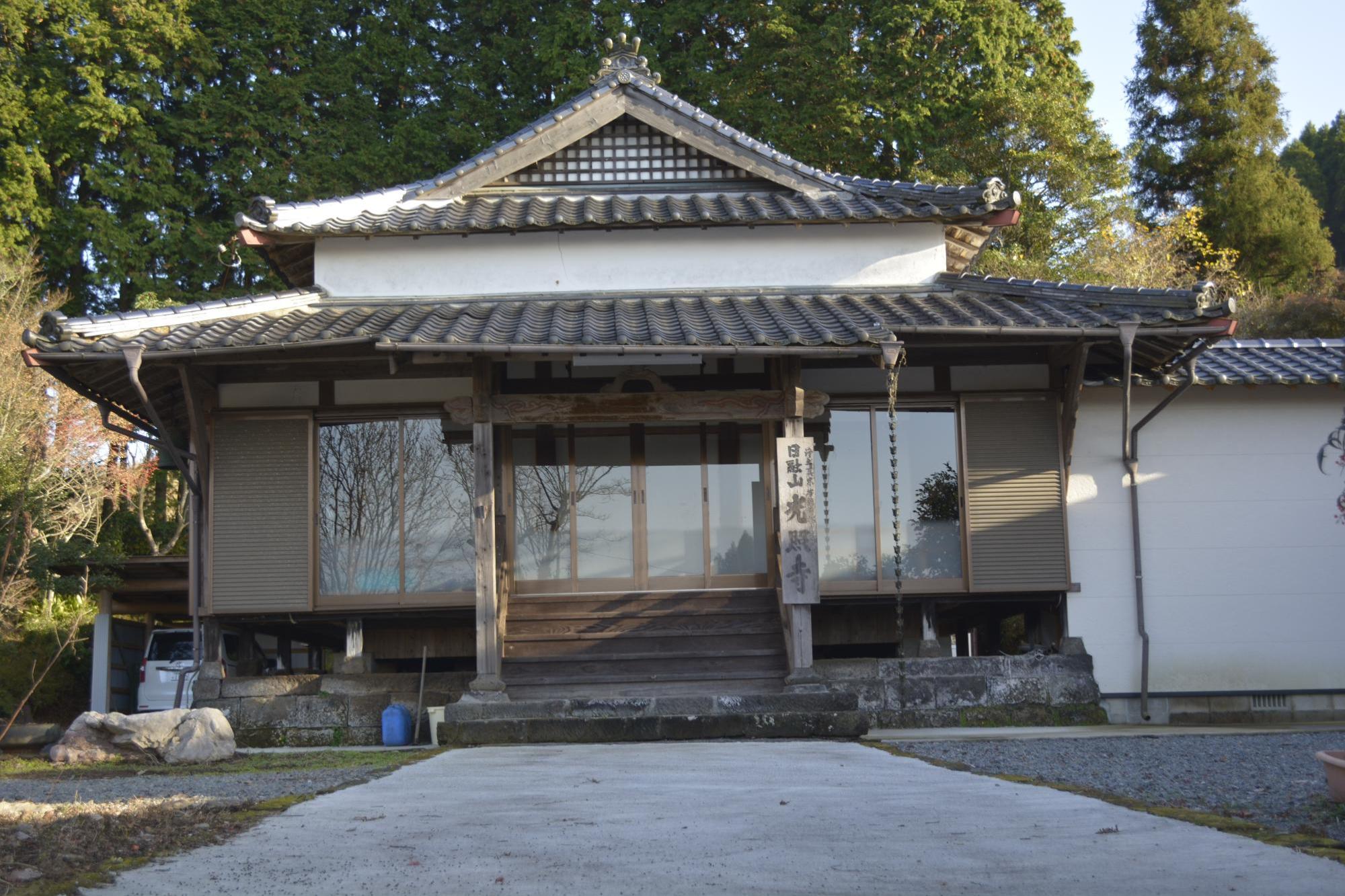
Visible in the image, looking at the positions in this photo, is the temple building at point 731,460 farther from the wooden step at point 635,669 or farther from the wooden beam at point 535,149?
the wooden beam at point 535,149

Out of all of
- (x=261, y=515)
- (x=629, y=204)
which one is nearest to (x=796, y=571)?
(x=629, y=204)

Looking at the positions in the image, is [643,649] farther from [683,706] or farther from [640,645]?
[683,706]

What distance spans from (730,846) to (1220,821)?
2.01 metres

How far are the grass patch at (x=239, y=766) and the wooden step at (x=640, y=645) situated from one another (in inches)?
68.4

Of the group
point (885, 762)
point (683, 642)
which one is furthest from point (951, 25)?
point (885, 762)

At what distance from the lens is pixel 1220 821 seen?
5.24m

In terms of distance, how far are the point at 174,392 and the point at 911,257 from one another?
7591 millimetres

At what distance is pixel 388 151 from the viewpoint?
25359mm

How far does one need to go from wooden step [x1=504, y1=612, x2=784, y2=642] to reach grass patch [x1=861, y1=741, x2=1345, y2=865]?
16.0ft

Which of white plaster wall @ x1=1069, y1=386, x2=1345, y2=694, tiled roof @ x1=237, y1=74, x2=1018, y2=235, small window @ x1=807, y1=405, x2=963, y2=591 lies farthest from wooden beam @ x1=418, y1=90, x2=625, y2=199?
white plaster wall @ x1=1069, y1=386, x2=1345, y2=694

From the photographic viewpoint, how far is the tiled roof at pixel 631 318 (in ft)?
36.3

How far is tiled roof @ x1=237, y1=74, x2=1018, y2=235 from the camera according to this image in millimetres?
13000

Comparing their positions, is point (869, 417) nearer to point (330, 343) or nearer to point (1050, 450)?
point (1050, 450)

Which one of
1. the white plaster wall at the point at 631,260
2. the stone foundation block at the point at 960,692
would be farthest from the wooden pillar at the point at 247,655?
the stone foundation block at the point at 960,692
